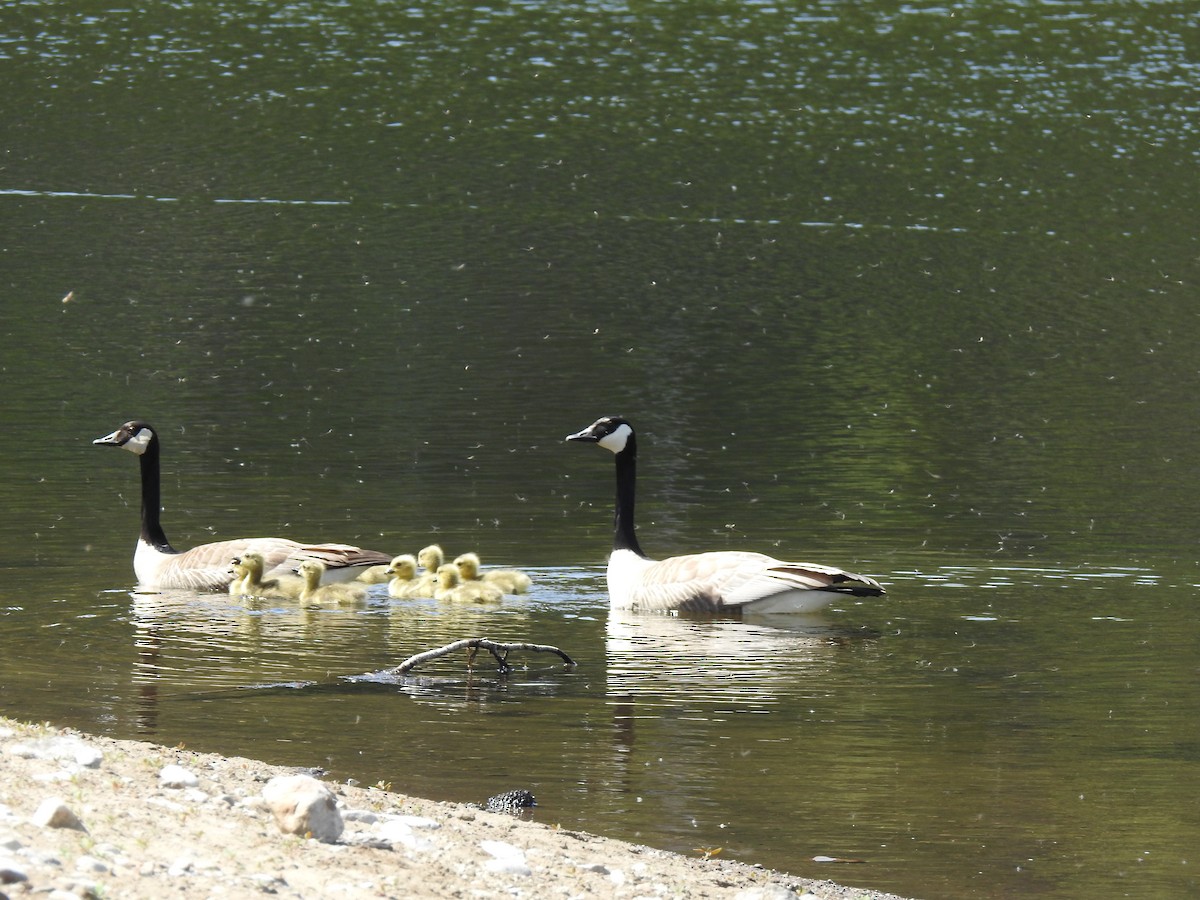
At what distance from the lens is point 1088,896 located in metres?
9.27

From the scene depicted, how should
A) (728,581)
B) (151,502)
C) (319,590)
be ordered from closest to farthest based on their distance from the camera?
(728,581)
(319,590)
(151,502)

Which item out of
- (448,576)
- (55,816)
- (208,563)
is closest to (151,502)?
(208,563)

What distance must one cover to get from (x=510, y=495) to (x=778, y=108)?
39059 mm

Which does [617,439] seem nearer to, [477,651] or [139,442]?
[139,442]

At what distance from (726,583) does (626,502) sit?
186 centimetres

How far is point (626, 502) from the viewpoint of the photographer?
1719cm

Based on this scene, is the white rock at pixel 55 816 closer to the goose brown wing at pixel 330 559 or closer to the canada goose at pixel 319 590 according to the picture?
the canada goose at pixel 319 590

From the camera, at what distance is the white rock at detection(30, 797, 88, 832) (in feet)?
24.9

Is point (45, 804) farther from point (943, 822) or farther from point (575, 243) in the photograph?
point (575, 243)

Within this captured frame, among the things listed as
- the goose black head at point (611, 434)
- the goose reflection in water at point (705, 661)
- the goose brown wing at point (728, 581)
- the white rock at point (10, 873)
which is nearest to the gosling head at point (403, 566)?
the goose reflection in water at point (705, 661)

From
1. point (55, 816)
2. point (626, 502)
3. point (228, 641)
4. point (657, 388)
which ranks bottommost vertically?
point (228, 641)

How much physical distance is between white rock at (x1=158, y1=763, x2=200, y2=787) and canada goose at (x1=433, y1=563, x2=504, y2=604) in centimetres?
681

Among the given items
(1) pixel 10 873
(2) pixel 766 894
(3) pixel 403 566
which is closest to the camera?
(1) pixel 10 873

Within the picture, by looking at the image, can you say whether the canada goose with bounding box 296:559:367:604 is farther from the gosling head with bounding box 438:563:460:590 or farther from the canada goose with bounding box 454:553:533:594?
the canada goose with bounding box 454:553:533:594
